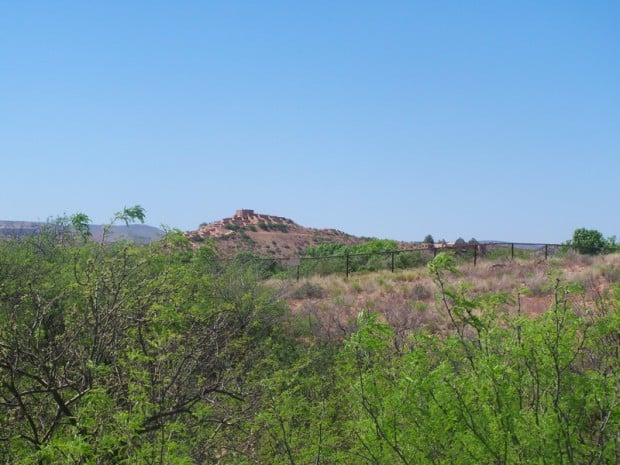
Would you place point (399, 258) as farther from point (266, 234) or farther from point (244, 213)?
point (244, 213)

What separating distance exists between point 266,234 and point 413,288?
1847 inches

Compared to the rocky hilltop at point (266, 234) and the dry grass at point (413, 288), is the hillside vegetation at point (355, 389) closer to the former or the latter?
the dry grass at point (413, 288)

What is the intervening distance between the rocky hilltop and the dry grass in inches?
1279

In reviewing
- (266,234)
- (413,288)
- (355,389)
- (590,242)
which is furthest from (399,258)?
(266,234)

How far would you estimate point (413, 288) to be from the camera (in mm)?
30359

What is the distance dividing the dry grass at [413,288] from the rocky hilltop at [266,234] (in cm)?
3248

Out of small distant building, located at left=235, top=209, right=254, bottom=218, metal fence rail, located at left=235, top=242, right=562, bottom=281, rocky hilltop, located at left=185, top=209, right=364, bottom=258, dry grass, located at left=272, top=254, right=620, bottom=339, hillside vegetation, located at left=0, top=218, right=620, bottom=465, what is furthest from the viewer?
small distant building, located at left=235, top=209, right=254, bottom=218

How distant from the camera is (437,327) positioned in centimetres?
2377

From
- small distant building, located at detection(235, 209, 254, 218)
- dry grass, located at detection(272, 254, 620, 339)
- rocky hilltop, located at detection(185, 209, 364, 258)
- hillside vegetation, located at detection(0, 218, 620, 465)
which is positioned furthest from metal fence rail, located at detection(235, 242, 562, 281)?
small distant building, located at detection(235, 209, 254, 218)

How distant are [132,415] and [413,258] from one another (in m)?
32.9

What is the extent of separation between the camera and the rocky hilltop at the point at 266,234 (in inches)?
2702

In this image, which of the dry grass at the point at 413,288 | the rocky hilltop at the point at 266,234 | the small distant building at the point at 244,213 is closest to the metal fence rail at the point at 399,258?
the dry grass at the point at 413,288

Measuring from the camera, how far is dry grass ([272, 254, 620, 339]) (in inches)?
977

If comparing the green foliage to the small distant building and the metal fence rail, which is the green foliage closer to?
the metal fence rail
